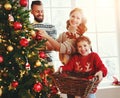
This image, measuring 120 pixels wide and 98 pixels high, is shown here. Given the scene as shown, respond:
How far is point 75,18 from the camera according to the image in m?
2.80

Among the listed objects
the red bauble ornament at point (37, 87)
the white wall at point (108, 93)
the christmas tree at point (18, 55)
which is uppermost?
the christmas tree at point (18, 55)

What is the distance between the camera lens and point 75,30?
2820mm

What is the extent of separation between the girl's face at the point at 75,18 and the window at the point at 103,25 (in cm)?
18

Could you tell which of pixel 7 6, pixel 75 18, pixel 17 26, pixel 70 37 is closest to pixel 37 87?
pixel 17 26

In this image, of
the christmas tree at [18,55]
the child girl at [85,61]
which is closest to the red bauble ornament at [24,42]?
the christmas tree at [18,55]

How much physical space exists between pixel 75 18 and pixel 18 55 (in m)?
1.11

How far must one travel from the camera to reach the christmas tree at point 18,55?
1.89m

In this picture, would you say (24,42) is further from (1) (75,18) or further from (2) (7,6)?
(1) (75,18)

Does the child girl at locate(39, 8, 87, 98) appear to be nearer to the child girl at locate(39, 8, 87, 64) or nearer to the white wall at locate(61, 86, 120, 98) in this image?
the child girl at locate(39, 8, 87, 64)

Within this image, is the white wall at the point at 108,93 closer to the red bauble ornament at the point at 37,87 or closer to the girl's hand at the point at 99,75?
the girl's hand at the point at 99,75

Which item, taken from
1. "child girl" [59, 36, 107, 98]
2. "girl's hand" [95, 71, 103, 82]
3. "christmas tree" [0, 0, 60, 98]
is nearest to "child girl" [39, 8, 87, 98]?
"child girl" [59, 36, 107, 98]

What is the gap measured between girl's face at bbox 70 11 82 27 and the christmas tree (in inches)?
33.9

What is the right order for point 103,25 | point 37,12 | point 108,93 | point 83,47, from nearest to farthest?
point 83,47, point 37,12, point 108,93, point 103,25

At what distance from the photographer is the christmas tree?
1888 millimetres
